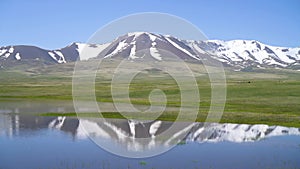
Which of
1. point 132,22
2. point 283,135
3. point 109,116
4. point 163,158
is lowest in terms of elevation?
point 109,116

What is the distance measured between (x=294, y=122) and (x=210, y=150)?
68.2 feet

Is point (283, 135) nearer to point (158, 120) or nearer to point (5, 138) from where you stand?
point (158, 120)

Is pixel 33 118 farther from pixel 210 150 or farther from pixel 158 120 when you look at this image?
pixel 210 150

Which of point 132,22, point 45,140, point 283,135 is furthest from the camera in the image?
point 283,135

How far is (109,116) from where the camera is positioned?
49.4 metres

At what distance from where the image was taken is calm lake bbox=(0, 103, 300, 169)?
79.0ft

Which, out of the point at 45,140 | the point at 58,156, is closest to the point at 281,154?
the point at 58,156

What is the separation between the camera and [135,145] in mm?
29984

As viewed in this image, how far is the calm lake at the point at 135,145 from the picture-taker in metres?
24.1

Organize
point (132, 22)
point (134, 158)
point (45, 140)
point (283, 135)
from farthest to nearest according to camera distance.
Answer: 1. point (283, 135)
2. point (45, 140)
3. point (134, 158)
4. point (132, 22)

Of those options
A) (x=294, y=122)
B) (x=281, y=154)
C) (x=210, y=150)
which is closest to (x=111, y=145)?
(x=210, y=150)

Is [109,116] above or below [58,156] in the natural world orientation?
below

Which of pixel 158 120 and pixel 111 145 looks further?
pixel 158 120

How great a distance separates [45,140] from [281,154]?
58.4 ft
